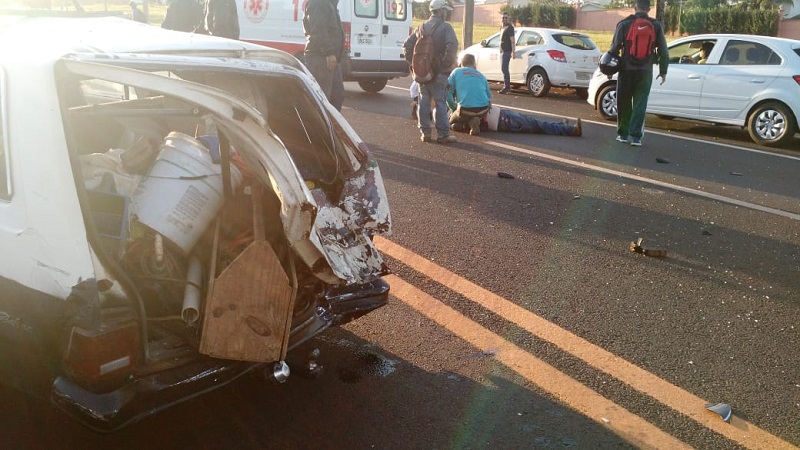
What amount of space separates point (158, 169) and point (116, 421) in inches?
41.6

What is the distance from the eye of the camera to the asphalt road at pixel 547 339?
133 inches

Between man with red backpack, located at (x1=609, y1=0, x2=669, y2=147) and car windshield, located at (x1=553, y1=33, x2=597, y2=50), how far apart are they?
6.22m

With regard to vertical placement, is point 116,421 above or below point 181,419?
above

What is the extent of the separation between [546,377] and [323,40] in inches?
217

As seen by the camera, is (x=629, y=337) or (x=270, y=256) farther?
(x=629, y=337)

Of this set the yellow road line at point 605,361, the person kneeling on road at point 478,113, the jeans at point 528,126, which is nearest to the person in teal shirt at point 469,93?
the person kneeling on road at point 478,113

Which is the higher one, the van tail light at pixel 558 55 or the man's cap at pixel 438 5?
the man's cap at pixel 438 5

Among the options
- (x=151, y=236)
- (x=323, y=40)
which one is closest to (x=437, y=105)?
(x=323, y=40)

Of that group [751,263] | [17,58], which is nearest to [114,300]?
[17,58]

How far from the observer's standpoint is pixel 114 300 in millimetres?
2787

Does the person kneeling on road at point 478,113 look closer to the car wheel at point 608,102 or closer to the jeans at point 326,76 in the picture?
the car wheel at point 608,102

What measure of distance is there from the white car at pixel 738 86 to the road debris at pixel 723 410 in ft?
26.9

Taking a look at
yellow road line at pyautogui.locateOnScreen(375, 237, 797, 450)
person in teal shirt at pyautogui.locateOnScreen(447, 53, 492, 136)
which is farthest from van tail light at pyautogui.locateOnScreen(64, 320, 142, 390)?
person in teal shirt at pyautogui.locateOnScreen(447, 53, 492, 136)

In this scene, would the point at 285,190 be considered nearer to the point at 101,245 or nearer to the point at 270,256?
the point at 270,256
